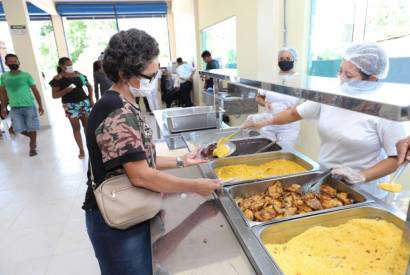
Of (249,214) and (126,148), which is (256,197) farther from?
(126,148)

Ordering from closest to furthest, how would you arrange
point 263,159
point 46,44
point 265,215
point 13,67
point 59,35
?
point 265,215 → point 263,159 → point 13,67 → point 59,35 → point 46,44

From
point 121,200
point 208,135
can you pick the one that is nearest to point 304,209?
point 121,200

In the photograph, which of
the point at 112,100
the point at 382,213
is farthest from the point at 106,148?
Result: the point at 382,213

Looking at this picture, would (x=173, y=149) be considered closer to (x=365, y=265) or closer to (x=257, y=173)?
(x=257, y=173)

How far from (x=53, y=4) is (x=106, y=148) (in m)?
8.22

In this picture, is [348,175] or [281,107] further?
[281,107]

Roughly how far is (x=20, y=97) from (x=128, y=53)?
150 inches

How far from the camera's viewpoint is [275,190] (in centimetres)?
113

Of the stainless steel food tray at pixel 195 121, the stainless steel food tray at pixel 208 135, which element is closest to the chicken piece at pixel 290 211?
the stainless steel food tray at pixel 208 135

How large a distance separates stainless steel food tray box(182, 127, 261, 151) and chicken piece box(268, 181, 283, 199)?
696 millimetres

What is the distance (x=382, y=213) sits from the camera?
94 cm

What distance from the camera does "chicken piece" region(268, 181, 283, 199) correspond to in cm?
110

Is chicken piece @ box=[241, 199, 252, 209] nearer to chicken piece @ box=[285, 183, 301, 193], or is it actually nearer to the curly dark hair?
chicken piece @ box=[285, 183, 301, 193]

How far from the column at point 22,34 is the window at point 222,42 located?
3.21 meters
